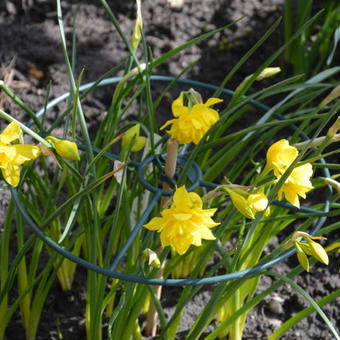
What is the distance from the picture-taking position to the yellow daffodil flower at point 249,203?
96cm

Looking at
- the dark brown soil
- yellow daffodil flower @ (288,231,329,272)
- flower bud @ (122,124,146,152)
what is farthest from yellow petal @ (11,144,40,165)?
the dark brown soil

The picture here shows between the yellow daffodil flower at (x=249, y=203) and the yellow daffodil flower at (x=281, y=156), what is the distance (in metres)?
0.06

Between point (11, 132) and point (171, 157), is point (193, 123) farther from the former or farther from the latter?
point (11, 132)

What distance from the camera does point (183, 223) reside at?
931 mm

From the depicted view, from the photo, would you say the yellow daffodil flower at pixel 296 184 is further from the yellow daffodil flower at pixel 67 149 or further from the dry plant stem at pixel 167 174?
the yellow daffodil flower at pixel 67 149

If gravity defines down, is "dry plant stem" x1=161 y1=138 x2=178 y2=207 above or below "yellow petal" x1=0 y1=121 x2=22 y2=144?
below

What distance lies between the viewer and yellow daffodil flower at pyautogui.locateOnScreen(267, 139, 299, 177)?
1.01 meters

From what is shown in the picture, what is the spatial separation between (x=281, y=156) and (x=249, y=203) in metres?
0.10

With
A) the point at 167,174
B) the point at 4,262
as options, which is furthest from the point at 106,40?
the point at 167,174

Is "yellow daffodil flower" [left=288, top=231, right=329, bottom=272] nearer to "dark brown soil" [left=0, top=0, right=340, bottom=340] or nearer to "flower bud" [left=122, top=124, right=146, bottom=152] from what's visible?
"flower bud" [left=122, top=124, right=146, bottom=152]

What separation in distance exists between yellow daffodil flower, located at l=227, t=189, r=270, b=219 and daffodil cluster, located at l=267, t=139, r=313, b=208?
5 cm

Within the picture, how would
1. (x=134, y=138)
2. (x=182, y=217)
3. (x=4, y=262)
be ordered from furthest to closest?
(x=4, y=262)
(x=134, y=138)
(x=182, y=217)

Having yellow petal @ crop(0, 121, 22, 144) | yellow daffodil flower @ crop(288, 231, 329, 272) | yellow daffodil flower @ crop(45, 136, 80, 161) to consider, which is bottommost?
yellow daffodil flower @ crop(288, 231, 329, 272)

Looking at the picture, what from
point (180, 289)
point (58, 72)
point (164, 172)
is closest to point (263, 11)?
point (58, 72)
